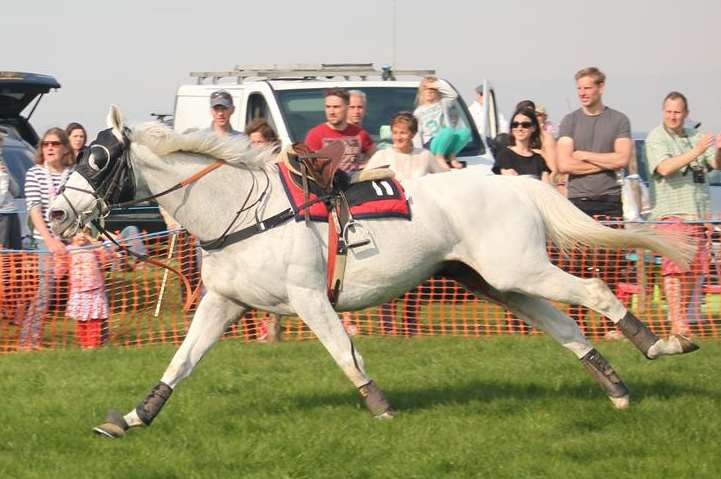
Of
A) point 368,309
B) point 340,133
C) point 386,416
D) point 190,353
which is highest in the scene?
point 340,133

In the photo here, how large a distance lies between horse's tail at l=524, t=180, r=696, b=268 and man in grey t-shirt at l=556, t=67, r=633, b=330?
2.66 meters

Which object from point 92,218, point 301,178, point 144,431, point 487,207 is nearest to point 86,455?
point 144,431

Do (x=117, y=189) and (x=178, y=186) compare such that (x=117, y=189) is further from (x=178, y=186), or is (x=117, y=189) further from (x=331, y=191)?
(x=331, y=191)

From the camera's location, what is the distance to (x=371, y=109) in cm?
1464

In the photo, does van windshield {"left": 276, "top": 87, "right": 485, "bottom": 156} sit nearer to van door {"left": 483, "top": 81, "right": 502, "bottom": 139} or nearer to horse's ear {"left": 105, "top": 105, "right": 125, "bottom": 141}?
van door {"left": 483, "top": 81, "right": 502, "bottom": 139}

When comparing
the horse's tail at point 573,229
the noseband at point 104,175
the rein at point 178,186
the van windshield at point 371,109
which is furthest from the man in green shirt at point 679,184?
the noseband at point 104,175

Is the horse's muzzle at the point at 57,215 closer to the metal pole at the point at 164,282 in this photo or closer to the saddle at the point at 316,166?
the saddle at the point at 316,166

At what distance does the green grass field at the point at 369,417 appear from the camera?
7.19 m

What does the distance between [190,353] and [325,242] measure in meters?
1.05

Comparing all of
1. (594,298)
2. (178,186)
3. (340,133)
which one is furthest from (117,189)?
(340,133)

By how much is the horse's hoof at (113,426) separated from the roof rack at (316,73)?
885 centimetres

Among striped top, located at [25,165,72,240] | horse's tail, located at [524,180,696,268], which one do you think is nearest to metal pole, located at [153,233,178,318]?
striped top, located at [25,165,72,240]

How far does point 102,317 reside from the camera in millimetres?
11953

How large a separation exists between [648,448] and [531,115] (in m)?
5.22
